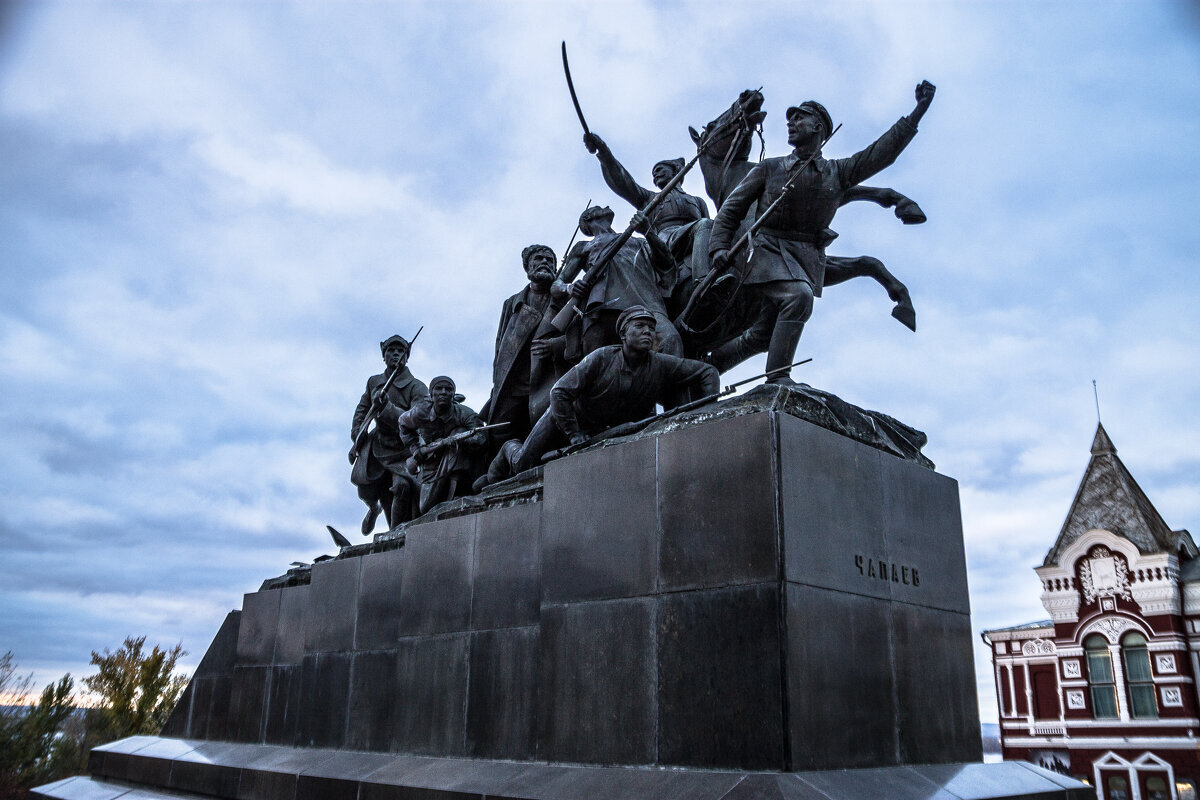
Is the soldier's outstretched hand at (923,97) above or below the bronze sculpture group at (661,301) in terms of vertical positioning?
above

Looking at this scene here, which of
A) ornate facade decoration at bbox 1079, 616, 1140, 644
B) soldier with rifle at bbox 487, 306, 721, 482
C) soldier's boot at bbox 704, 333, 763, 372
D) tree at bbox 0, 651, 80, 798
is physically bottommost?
tree at bbox 0, 651, 80, 798

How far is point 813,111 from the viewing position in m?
8.24

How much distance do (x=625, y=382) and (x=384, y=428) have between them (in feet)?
19.6

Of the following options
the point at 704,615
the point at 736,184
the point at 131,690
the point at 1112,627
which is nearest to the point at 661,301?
the point at 736,184

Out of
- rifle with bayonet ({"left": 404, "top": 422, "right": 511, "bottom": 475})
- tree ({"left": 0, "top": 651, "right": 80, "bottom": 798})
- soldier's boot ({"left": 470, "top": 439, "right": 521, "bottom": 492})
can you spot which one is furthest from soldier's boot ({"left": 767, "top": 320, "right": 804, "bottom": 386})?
tree ({"left": 0, "top": 651, "right": 80, "bottom": 798})

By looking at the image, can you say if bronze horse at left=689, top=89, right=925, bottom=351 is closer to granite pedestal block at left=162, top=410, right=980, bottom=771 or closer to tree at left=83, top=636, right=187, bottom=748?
granite pedestal block at left=162, top=410, right=980, bottom=771

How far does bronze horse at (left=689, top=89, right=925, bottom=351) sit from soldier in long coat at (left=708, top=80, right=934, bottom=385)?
0.35 metres

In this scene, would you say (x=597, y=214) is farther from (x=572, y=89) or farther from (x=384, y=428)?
(x=384, y=428)

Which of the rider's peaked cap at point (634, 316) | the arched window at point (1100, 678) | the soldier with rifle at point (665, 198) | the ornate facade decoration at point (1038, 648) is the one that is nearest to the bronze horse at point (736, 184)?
the soldier with rifle at point (665, 198)

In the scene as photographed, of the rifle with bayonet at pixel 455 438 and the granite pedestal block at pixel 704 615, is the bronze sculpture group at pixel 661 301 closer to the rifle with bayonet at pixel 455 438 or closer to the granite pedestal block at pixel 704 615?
the rifle with bayonet at pixel 455 438

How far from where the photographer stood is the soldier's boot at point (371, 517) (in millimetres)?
13336

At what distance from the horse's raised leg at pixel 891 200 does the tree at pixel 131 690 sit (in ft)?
83.6

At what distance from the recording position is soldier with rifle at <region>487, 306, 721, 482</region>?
7730 mm

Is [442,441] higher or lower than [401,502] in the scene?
higher
